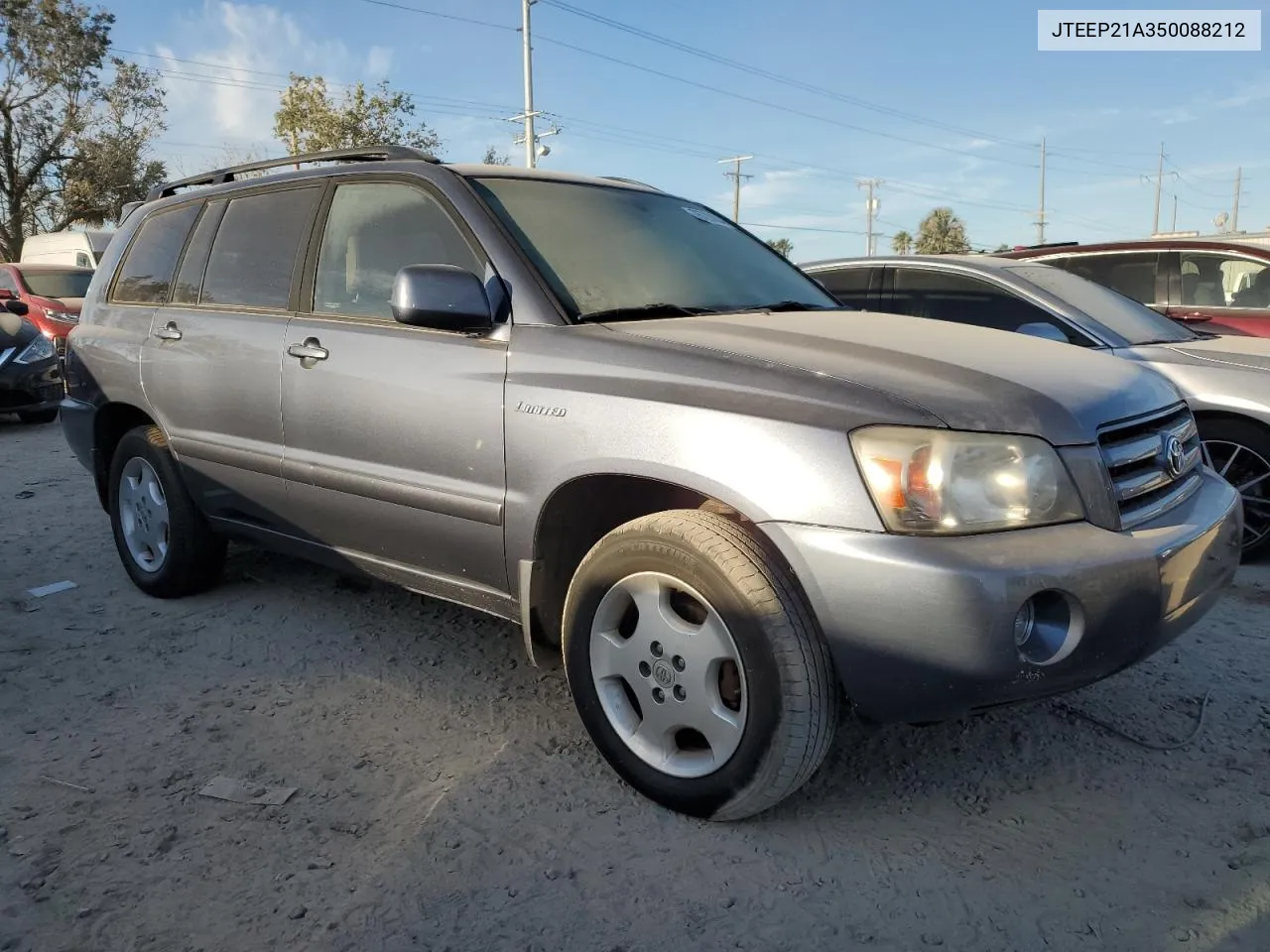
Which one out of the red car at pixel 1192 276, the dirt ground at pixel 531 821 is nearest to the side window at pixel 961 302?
the red car at pixel 1192 276

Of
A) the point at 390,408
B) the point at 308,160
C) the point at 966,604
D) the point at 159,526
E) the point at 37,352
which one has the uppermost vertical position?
the point at 308,160

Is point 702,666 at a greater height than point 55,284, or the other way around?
point 55,284

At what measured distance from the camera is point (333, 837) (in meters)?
2.36

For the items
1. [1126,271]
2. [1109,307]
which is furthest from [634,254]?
[1126,271]

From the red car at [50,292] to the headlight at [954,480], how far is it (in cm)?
1239

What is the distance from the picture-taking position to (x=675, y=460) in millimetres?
2320

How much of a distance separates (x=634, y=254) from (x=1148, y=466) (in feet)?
5.46

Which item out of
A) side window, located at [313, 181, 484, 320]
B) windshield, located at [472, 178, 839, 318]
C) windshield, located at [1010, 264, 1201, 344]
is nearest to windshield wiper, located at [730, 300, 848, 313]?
windshield, located at [472, 178, 839, 318]

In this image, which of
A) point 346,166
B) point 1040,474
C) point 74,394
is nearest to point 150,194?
point 74,394

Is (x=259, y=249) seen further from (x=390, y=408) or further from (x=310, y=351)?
(x=390, y=408)

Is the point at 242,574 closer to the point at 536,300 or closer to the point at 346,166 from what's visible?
the point at 346,166

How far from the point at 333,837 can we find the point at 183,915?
1.23ft

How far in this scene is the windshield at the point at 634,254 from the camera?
2.90 meters

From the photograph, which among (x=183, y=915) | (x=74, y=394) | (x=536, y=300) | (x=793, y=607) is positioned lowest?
(x=183, y=915)
